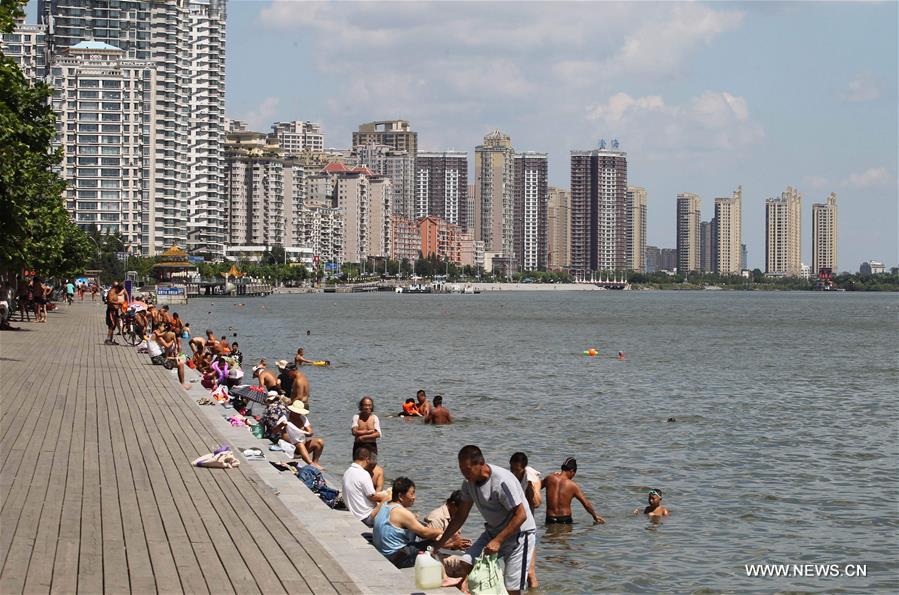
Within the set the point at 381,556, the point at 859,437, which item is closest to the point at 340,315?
the point at 859,437

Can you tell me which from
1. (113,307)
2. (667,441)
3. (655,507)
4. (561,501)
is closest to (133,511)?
(561,501)

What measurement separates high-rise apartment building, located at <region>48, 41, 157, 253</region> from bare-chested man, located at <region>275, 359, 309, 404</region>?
147 metres

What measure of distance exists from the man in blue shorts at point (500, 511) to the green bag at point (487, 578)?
0.34 ft

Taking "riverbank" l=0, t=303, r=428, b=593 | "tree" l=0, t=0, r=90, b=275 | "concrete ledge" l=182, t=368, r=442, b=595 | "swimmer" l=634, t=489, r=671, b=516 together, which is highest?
"tree" l=0, t=0, r=90, b=275

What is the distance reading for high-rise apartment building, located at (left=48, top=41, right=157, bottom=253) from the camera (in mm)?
166250

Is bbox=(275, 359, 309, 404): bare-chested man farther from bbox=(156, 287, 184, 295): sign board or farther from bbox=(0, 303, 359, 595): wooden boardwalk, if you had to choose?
bbox=(156, 287, 184, 295): sign board

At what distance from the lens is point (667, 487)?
67.8 feet

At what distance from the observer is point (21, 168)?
3212cm

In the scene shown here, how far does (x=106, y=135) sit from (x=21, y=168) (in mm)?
143633

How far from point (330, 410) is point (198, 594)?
72.0 feet

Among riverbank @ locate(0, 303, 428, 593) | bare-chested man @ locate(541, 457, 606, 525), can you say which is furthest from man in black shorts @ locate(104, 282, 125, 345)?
bare-chested man @ locate(541, 457, 606, 525)

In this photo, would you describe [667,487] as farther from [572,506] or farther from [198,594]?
[198,594]

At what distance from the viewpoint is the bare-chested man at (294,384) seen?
2298 centimetres

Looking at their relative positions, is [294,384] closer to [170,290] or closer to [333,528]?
[333,528]
